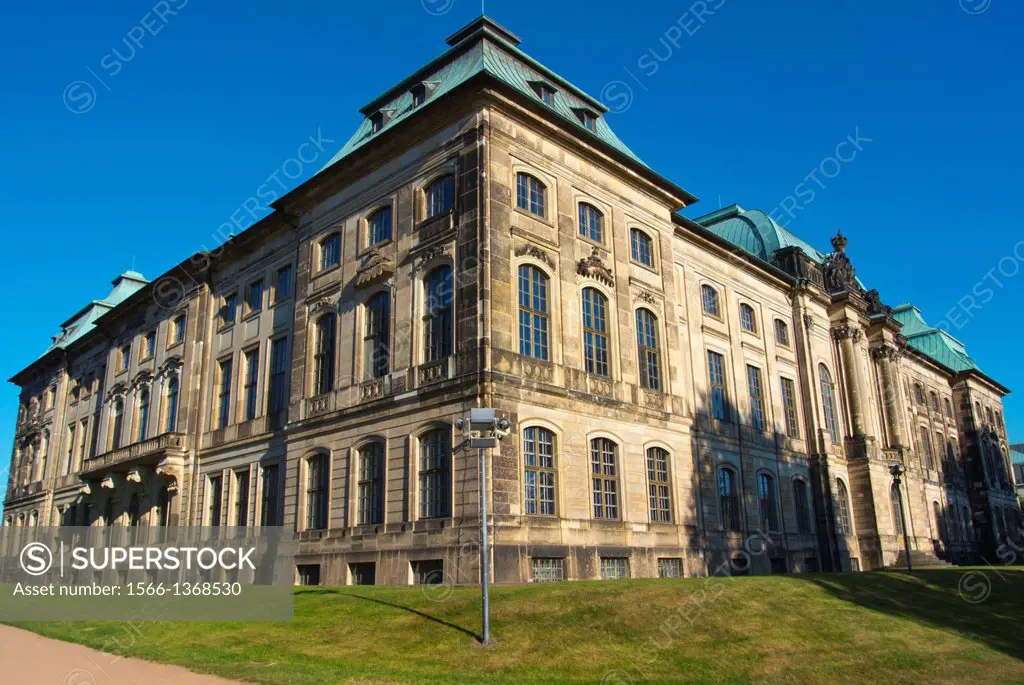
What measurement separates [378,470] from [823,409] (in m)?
27.9

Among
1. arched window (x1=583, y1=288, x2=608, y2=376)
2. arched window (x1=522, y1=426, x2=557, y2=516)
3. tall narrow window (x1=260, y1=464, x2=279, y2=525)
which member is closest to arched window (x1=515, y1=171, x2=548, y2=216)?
arched window (x1=583, y1=288, x2=608, y2=376)

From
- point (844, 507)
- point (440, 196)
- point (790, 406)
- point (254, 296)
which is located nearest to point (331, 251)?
point (440, 196)

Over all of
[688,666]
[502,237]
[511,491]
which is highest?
[502,237]

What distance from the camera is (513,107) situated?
28.4 meters

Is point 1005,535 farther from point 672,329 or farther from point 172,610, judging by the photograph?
point 172,610

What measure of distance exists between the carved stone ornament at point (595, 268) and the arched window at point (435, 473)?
28.2 feet

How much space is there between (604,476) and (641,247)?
1102cm

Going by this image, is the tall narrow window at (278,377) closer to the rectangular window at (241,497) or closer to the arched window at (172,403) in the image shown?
the rectangular window at (241,497)

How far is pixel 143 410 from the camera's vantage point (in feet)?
151

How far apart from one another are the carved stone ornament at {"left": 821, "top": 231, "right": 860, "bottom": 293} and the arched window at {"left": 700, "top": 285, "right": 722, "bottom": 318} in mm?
12922

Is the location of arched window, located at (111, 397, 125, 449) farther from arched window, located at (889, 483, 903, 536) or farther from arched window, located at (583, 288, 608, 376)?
arched window, located at (889, 483, 903, 536)

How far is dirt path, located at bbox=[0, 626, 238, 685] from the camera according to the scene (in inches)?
496

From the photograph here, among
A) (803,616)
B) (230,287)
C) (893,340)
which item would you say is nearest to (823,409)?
(893,340)

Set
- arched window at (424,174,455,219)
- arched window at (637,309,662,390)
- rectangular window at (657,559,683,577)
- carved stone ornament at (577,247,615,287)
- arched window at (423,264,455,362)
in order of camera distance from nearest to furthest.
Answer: arched window at (423,264,455,362)
arched window at (424,174,455,219)
rectangular window at (657,559,683,577)
carved stone ornament at (577,247,615,287)
arched window at (637,309,662,390)
